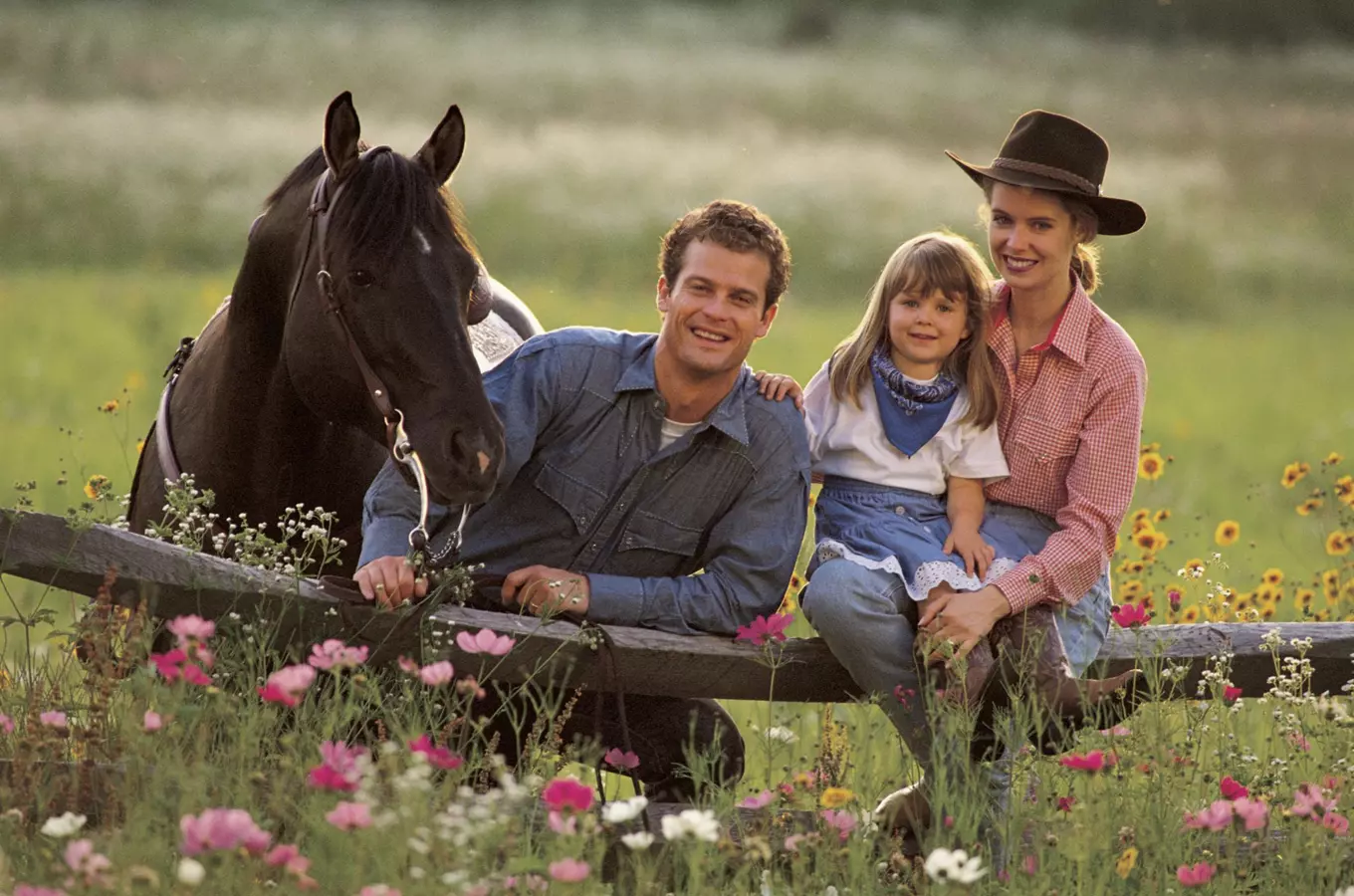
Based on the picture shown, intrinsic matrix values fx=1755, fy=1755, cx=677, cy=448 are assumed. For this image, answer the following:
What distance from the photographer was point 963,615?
4.39m

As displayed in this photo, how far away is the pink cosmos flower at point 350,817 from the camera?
2.86 metres

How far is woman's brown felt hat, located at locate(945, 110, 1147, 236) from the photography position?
4.95 meters

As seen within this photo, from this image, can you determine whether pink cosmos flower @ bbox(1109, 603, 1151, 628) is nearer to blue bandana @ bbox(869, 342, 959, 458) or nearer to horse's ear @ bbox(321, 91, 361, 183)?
blue bandana @ bbox(869, 342, 959, 458)

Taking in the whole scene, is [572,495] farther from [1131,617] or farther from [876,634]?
[1131,617]

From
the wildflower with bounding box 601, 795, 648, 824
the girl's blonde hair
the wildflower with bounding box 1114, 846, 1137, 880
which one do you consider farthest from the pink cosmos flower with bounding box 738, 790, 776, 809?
the girl's blonde hair

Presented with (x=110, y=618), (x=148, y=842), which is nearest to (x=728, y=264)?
(x=110, y=618)

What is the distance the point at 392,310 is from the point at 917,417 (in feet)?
4.82

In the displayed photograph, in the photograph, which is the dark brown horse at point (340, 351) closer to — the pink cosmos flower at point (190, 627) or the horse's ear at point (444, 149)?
the horse's ear at point (444, 149)

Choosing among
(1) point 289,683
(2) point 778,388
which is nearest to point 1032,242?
(2) point 778,388

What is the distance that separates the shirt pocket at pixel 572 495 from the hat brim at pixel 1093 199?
1382mm

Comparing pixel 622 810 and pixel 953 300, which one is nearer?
pixel 622 810

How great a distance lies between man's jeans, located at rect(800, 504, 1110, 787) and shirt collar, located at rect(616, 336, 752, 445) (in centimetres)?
44

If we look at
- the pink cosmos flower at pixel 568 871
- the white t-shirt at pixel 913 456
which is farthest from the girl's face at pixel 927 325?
the pink cosmos flower at pixel 568 871

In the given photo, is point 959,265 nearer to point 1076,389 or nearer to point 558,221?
point 1076,389
